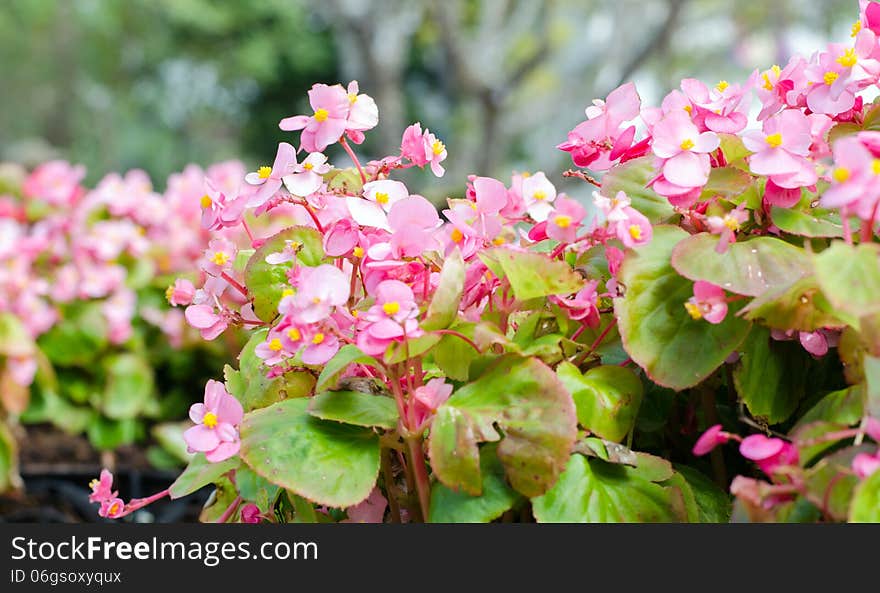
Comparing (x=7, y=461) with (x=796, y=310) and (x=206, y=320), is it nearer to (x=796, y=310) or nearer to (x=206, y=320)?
(x=206, y=320)

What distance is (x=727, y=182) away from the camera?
499mm

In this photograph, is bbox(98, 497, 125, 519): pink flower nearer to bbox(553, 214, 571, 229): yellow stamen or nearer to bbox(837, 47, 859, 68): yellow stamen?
bbox(553, 214, 571, 229): yellow stamen

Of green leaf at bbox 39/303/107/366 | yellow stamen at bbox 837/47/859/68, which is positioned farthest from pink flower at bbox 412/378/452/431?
green leaf at bbox 39/303/107/366

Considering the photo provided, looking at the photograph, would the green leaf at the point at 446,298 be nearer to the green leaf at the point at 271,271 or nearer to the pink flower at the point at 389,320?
the pink flower at the point at 389,320

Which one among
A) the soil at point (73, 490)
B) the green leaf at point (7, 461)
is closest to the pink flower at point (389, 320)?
the soil at point (73, 490)

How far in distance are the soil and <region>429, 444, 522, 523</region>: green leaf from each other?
1107mm

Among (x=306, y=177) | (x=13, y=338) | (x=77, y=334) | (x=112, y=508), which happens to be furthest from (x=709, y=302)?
(x=77, y=334)

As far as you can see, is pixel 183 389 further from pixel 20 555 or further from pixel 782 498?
pixel 782 498

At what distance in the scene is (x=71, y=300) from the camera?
205 centimetres

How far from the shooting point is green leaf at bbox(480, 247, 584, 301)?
1.50 ft

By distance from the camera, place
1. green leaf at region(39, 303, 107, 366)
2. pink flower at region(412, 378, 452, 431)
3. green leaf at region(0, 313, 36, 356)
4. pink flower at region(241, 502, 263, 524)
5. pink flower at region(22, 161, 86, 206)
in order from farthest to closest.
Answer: pink flower at region(22, 161, 86, 206) < green leaf at region(39, 303, 107, 366) < green leaf at region(0, 313, 36, 356) < pink flower at region(241, 502, 263, 524) < pink flower at region(412, 378, 452, 431)

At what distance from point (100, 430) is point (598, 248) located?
1.79 metres

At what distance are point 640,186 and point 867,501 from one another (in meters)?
0.24

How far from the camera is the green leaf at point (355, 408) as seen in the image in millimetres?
457
